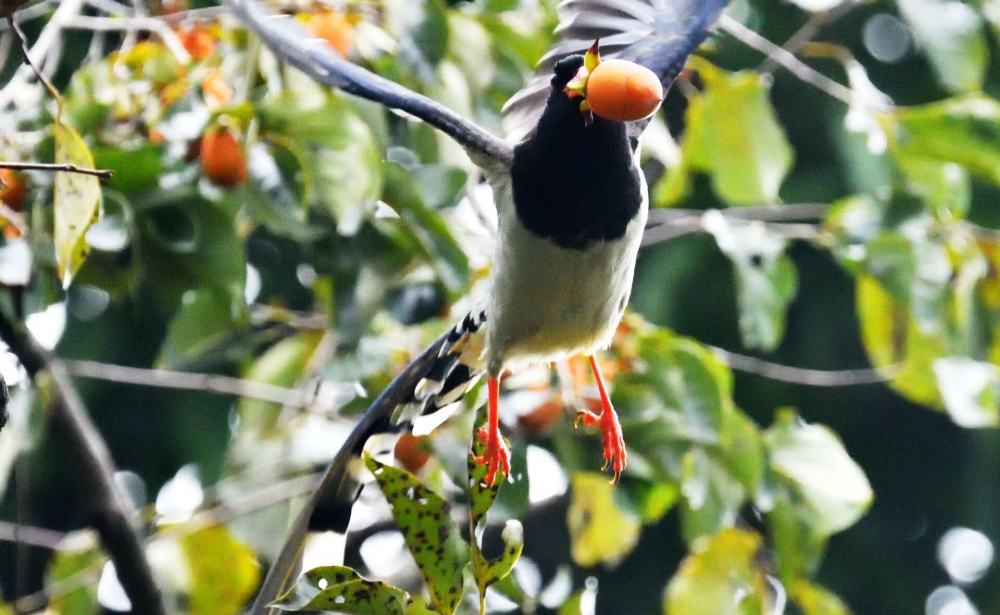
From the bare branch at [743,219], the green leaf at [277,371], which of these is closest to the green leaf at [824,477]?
the bare branch at [743,219]

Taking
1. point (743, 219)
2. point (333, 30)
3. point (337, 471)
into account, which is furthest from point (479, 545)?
point (743, 219)

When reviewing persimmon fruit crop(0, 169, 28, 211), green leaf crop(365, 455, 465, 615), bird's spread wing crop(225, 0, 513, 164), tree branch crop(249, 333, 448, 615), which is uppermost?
bird's spread wing crop(225, 0, 513, 164)

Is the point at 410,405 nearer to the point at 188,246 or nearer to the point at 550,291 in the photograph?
the point at 550,291

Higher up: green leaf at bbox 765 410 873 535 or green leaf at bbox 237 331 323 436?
green leaf at bbox 237 331 323 436

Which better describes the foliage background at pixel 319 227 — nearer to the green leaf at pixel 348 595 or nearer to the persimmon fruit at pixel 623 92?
the persimmon fruit at pixel 623 92

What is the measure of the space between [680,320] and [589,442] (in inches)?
79.6

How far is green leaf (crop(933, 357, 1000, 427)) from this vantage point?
312 cm

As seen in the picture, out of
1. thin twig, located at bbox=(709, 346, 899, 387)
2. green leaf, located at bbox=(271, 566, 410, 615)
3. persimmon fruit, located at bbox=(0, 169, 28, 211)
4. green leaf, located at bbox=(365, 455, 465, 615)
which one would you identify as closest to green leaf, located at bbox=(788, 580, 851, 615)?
thin twig, located at bbox=(709, 346, 899, 387)

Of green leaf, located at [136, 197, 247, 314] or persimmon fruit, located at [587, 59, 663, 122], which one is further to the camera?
green leaf, located at [136, 197, 247, 314]

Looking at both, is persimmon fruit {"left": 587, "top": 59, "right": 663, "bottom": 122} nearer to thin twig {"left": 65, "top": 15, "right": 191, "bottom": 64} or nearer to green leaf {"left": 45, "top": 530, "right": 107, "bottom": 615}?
thin twig {"left": 65, "top": 15, "right": 191, "bottom": 64}

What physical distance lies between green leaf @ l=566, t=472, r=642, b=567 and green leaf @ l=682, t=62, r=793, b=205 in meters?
0.80

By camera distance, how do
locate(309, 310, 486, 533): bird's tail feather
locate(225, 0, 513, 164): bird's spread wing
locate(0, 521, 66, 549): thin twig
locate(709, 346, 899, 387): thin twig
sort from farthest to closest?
locate(709, 346, 899, 387): thin twig
locate(0, 521, 66, 549): thin twig
locate(309, 310, 486, 533): bird's tail feather
locate(225, 0, 513, 164): bird's spread wing

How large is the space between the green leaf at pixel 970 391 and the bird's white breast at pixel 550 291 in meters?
1.00

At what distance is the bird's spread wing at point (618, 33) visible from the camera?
2824 millimetres
